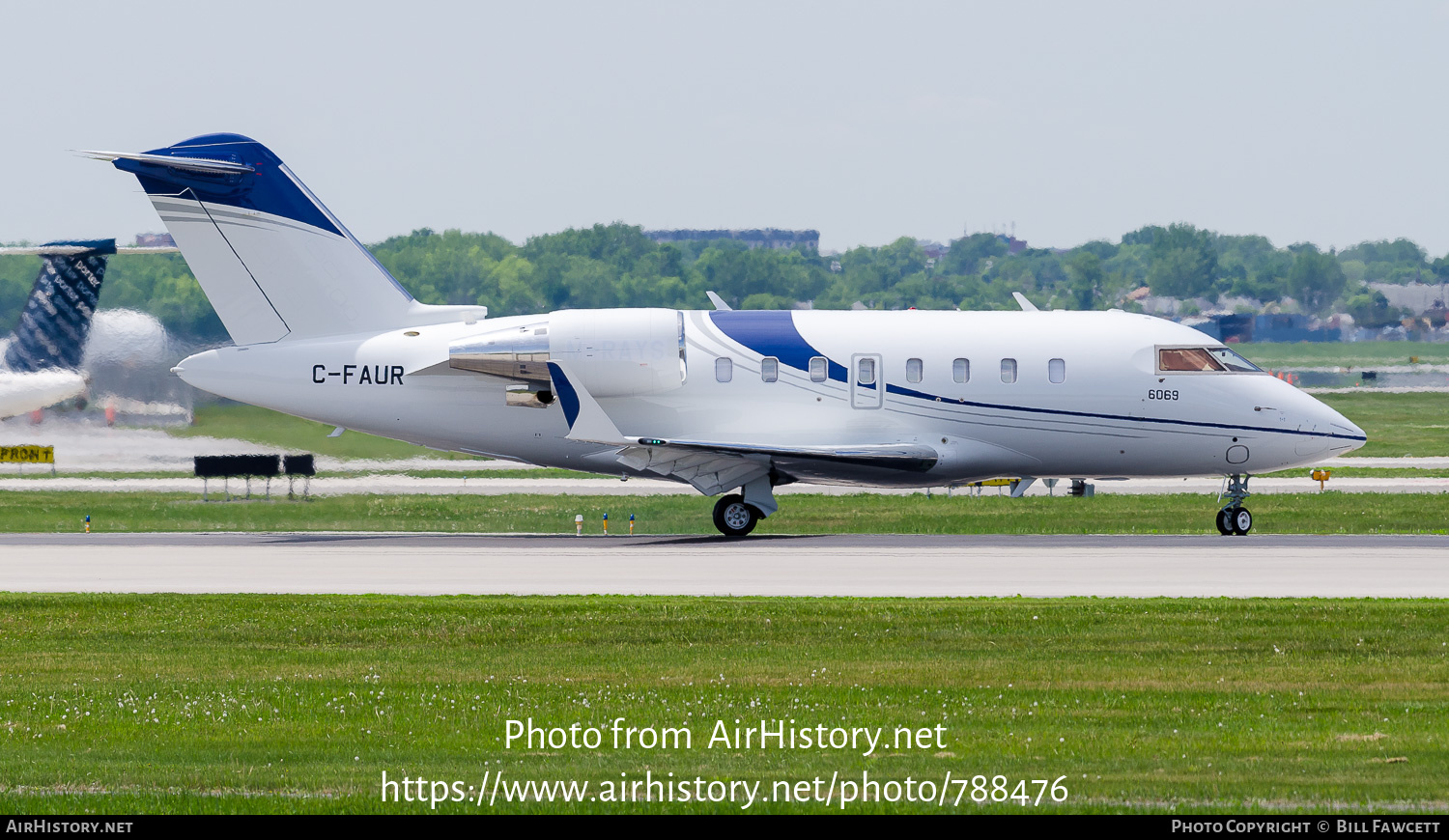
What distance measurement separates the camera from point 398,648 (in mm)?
18906

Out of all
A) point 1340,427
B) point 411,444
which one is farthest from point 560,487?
point 1340,427

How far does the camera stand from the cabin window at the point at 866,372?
107ft

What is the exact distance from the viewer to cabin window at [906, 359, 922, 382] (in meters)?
32.7

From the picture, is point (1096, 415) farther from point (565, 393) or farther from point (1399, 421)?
point (1399, 421)

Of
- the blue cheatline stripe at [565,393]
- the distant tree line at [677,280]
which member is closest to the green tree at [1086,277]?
the distant tree line at [677,280]

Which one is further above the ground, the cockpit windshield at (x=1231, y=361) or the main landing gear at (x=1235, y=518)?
the cockpit windshield at (x=1231, y=361)

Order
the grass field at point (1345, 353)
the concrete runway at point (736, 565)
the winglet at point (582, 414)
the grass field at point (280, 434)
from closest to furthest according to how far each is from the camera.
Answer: the concrete runway at point (736, 565) < the winglet at point (582, 414) < the grass field at point (280, 434) < the grass field at point (1345, 353)

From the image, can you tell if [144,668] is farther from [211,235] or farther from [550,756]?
[211,235]

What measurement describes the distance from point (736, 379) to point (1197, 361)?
8607 mm

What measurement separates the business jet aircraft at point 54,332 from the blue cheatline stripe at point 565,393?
14.1m

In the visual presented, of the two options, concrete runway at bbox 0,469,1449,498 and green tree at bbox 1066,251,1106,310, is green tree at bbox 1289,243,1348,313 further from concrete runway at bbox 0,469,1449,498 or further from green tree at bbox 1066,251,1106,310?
concrete runway at bbox 0,469,1449,498

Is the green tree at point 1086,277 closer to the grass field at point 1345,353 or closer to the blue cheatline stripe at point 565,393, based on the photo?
the grass field at point 1345,353

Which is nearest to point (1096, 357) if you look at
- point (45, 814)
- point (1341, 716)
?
point (1341, 716)
